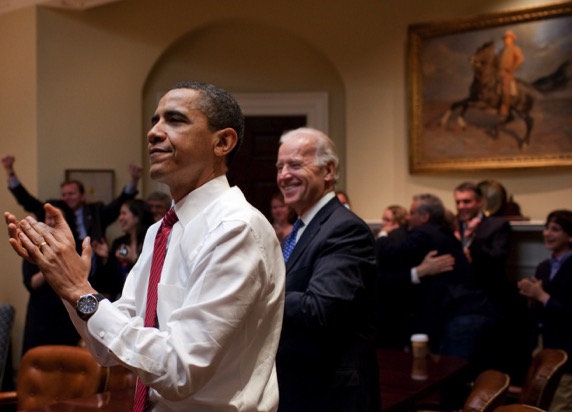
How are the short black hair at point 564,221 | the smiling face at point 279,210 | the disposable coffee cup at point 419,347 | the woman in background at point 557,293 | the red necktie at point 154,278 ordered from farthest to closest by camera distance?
the smiling face at point 279,210
the short black hair at point 564,221
the woman in background at point 557,293
the disposable coffee cup at point 419,347
the red necktie at point 154,278

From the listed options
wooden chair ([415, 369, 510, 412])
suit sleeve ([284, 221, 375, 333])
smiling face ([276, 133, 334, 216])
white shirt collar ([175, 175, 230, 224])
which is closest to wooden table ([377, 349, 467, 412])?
wooden chair ([415, 369, 510, 412])

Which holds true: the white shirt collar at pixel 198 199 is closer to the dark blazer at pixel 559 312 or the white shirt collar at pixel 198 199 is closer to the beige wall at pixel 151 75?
the dark blazer at pixel 559 312

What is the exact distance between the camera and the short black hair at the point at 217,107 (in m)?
1.58

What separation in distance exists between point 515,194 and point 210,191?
17.0 feet

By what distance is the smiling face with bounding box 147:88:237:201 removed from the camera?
155cm

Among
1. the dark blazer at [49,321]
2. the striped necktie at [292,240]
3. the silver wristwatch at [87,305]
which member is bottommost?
the dark blazer at [49,321]

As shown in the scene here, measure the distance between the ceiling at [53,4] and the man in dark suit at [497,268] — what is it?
3424mm

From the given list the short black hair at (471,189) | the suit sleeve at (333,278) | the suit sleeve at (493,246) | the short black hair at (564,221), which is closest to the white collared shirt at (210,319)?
the suit sleeve at (333,278)

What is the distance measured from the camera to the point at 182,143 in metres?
1.55

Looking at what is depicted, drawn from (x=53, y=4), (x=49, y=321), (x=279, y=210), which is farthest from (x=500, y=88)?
(x=49, y=321)

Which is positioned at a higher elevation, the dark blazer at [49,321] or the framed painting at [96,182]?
the framed painting at [96,182]

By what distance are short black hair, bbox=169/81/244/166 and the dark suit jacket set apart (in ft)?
11.2

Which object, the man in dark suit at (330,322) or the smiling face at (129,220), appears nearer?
the man in dark suit at (330,322)

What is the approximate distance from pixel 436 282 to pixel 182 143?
12.2 feet
